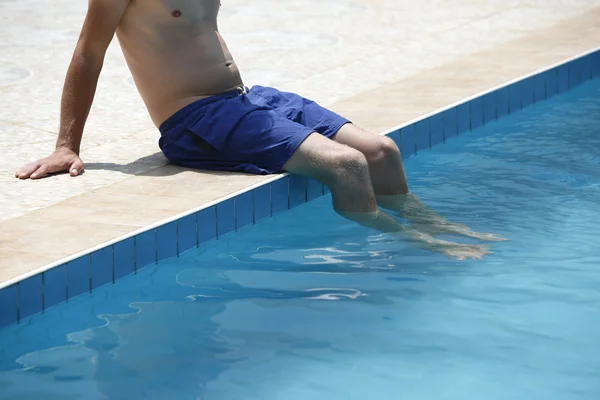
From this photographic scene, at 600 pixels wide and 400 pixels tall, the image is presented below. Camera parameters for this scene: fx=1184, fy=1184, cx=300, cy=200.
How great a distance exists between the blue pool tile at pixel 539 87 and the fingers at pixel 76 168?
2935 mm

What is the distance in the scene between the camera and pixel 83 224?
4.23 metres

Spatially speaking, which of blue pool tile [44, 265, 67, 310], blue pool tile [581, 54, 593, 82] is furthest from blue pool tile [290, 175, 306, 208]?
blue pool tile [581, 54, 593, 82]

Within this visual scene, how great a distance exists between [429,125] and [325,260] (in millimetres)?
1654

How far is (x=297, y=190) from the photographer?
4.96m

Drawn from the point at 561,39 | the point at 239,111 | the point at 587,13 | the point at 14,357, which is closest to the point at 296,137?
the point at 239,111

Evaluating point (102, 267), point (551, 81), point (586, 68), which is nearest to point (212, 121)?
point (102, 267)

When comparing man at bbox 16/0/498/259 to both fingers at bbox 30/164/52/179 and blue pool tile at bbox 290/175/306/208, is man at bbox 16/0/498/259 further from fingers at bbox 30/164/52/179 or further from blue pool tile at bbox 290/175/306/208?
blue pool tile at bbox 290/175/306/208

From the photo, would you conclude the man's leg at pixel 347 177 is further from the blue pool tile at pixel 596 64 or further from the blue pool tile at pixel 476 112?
the blue pool tile at pixel 596 64

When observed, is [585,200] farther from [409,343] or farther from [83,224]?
[83,224]

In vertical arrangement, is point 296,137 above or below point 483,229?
above

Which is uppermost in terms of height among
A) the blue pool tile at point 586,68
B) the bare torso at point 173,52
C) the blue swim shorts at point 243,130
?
the bare torso at point 173,52

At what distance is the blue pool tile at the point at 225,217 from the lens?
4521 millimetres

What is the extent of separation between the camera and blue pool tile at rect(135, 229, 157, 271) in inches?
163

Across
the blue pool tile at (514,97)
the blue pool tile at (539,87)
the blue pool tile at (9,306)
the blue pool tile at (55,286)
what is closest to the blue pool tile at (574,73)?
the blue pool tile at (539,87)
